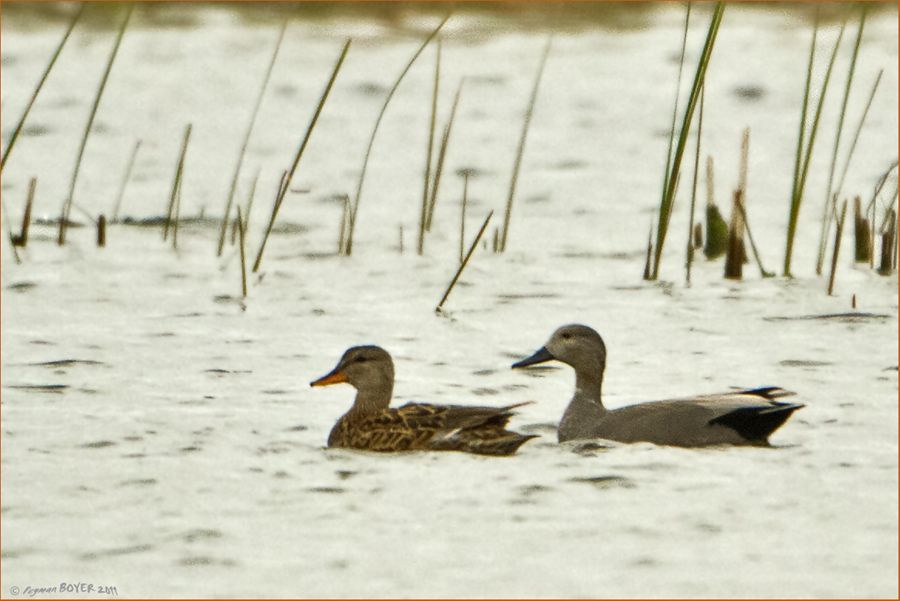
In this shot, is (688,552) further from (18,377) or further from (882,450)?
(18,377)

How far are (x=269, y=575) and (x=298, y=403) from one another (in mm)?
2459

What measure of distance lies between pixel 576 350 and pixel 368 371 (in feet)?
2.86

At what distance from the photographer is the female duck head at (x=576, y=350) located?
782cm

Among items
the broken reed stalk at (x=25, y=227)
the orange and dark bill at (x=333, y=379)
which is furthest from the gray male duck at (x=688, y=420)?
the broken reed stalk at (x=25, y=227)

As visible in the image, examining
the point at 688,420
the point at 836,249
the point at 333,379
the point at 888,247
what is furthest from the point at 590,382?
the point at 888,247

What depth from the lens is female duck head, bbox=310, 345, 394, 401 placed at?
775 cm

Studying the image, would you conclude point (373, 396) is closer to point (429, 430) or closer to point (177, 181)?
point (429, 430)

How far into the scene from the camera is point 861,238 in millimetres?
10609

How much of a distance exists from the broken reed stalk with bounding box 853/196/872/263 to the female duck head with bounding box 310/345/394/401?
3.83m

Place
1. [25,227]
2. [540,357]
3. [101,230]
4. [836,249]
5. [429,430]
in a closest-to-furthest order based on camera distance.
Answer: [429,430] < [540,357] < [836,249] < [25,227] < [101,230]

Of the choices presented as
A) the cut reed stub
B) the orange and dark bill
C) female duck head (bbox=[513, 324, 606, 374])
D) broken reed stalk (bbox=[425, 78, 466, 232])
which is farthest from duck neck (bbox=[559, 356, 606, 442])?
the cut reed stub

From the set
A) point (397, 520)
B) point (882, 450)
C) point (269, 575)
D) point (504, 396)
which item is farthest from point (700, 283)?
point (269, 575)

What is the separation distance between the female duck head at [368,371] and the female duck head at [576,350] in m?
0.56

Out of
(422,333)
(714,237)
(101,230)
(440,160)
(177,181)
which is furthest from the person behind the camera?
(101,230)
